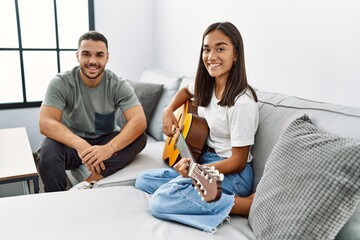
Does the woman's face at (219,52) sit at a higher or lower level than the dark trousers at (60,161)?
higher

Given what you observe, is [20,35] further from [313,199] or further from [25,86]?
[313,199]

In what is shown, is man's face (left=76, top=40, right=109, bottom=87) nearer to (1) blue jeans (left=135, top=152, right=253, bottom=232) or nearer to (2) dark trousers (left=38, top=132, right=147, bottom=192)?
(2) dark trousers (left=38, top=132, right=147, bottom=192)

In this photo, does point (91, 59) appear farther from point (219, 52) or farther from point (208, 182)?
point (208, 182)

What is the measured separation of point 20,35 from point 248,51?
2.24m

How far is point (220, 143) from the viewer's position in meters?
1.44

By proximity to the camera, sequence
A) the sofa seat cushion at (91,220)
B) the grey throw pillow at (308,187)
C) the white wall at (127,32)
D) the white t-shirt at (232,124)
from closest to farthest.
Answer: the grey throw pillow at (308,187)
the sofa seat cushion at (91,220)
the white t-shirt at (232,124)
the white wall at (127,32)

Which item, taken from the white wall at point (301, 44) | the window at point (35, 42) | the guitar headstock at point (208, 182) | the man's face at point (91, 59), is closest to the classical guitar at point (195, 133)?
the guitar headstock at point (208, 182)

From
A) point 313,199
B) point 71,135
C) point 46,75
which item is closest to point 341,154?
point 313,199

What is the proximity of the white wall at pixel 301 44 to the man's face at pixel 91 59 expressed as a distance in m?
0.84

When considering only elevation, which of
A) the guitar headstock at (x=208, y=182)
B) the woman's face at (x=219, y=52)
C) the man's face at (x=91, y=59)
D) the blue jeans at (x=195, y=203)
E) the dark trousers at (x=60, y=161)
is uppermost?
the woman's face at (x=219, y=52)

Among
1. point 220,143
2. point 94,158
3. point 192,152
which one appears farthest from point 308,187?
point 94,158

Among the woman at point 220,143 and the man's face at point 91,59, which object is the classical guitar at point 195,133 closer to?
the woman at point 220,143

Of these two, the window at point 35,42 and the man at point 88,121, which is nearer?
the man at point 88,121

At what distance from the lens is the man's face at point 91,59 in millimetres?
1903
